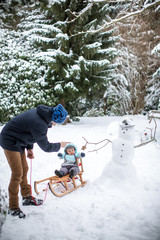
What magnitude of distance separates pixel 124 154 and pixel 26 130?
1.89 meters

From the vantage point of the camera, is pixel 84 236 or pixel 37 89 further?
pixel 37 89

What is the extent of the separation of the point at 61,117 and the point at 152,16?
488 inches

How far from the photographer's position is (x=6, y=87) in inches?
328

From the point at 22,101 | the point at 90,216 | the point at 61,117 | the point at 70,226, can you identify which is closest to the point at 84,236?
the point at 70,226

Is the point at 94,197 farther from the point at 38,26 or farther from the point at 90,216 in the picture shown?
the point at 38,26

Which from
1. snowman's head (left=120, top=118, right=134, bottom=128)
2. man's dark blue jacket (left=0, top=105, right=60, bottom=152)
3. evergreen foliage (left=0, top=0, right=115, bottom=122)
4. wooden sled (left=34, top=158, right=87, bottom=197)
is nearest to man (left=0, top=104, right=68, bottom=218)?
man's dark blue jacket (left=0, top=105, right=60, bottom=152)

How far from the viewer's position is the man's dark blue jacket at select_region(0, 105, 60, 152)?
230 centimetres

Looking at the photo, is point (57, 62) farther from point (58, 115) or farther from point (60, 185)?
point (58, 115)

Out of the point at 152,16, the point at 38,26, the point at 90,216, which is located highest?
the point at 152,16

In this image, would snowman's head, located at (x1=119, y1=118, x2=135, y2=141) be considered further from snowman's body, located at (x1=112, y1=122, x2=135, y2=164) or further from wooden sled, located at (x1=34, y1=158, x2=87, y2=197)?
wooden sled, located at (x1=34, y1=158, x2=87, y2=197)

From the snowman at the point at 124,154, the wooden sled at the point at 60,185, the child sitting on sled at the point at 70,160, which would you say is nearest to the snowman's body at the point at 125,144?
the snowman at the point at 124,154

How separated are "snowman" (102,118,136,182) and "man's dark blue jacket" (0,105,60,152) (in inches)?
59.3

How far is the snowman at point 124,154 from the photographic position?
3248 mm

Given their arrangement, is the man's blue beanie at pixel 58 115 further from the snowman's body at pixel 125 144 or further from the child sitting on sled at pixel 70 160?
the snowman's body at pixel 125 144
